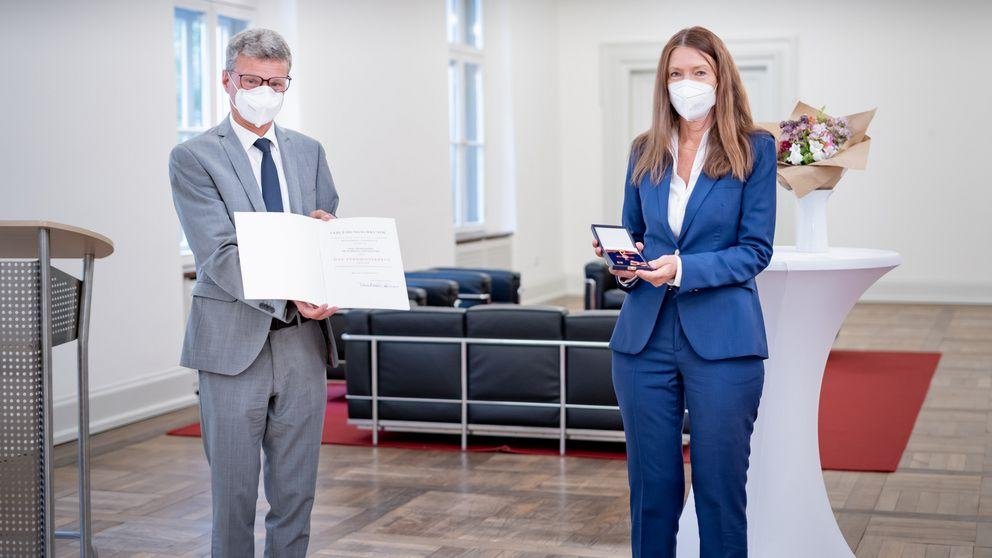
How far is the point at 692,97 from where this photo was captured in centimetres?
293

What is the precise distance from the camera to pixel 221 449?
3014 mm

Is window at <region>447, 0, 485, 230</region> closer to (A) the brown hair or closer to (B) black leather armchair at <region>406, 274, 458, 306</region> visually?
(B) black leather armchair at <region>406, 274, 458, 306</region>

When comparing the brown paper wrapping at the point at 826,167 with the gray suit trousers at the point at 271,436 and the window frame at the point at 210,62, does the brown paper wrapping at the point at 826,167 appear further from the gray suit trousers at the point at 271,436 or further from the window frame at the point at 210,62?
the window frame at the point at 210,62

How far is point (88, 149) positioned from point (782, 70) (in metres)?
8.87

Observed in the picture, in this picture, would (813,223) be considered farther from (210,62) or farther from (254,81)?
(210,62)

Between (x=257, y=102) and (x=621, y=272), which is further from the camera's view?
(x=257, y=102)

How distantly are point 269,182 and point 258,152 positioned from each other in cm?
9

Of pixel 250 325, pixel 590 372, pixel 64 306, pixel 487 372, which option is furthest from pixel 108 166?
pixel 250 325

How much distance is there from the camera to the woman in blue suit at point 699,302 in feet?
9.52

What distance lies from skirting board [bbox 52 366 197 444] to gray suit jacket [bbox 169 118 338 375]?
12.2 feet

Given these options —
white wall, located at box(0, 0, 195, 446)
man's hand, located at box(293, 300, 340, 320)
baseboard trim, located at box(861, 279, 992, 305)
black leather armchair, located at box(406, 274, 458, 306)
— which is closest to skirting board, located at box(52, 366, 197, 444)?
white wall, located at box(0, 0, 195, 446)

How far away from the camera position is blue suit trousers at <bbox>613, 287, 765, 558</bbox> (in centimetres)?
292

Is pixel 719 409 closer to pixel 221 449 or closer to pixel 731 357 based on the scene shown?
pixel 731 357

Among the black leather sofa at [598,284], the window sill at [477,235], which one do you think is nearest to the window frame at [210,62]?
the black leather sofa at [598,284]
